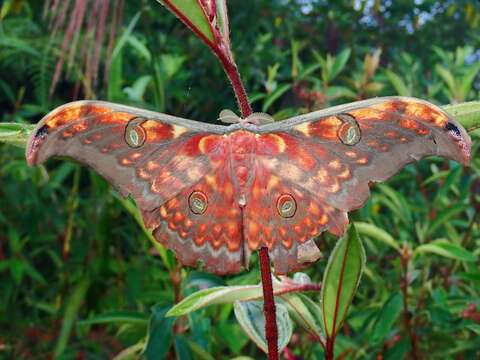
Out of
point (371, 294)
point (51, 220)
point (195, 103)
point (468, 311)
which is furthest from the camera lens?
point (195, 103)

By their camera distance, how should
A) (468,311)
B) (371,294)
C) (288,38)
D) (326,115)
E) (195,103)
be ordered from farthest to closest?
(288,38) < (195,103) < (371,294) < (468,311) < (326,115)

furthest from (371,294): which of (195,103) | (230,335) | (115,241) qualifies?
(195,103)

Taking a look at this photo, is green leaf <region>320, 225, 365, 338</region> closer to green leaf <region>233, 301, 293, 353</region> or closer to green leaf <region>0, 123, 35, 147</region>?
green leaf <region>233, 301, 293, 353</region>

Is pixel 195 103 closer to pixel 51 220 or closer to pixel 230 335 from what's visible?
pixel 51 220

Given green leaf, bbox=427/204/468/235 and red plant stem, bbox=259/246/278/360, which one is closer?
red plant stem, bbox=259/246/278/360

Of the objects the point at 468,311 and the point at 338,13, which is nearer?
the point at 468,311

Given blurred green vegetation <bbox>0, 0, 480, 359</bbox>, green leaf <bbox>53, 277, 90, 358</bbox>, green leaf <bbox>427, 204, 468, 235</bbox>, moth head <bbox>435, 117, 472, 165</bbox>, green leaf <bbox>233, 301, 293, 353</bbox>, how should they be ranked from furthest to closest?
green leaf <bbox>53, 277, 90, 358</bbox> → green leaf <bbox>427, 204, 468, 235</bbox> → blurred green vegetation <bbox>0, 0, 480, 359</bbox> → green leaf <bbox>233, 301, 293, 353</bbox> → moth head <bbox>435, 117, 472, 165</bbox>

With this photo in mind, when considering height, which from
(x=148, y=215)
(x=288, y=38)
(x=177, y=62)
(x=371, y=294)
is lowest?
(x=371, y=294)

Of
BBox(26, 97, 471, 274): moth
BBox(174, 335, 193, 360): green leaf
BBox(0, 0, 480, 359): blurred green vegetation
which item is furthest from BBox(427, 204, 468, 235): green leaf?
BBox(26, 97, 471, 274): moth
